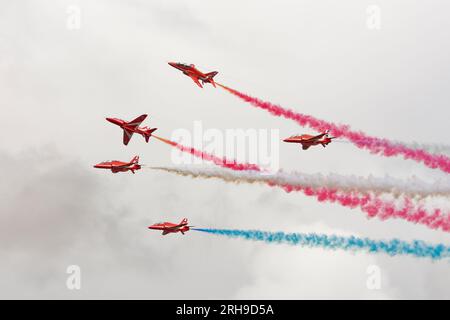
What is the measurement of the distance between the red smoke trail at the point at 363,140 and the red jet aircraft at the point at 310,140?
0.98m

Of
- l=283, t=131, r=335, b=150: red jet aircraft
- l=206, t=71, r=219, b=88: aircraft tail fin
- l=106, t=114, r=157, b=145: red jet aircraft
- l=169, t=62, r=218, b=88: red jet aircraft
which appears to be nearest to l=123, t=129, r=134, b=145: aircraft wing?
l=106, t=114, r=157, b=145: red jet aircraft

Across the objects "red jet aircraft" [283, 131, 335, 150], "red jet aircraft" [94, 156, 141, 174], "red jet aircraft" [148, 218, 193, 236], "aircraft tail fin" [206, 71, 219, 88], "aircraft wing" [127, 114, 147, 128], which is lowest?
"red jet aircraft" [148, 218, 193, 236]

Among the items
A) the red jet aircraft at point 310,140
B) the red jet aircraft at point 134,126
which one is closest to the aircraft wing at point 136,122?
the red jet aircraft at point 134,126

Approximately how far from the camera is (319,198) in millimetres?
98000

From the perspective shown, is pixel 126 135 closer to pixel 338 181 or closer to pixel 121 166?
pixel 121 166

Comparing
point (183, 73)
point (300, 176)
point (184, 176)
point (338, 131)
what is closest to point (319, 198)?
point (300, 176)

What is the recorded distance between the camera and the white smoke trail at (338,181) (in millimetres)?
95062

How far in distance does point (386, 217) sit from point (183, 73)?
37.0 m

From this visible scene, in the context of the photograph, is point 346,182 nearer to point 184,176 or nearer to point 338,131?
point 338,131

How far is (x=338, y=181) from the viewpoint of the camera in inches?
3851

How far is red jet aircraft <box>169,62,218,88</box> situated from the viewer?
110625mm

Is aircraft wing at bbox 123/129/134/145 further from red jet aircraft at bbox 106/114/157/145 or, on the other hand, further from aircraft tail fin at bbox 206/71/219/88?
aircraft tail fin at bbox 206/71/219/88

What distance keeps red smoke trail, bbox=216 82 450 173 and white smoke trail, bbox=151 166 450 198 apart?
4.08 meters

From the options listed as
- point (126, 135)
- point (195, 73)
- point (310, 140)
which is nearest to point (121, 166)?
point (126, 135)
